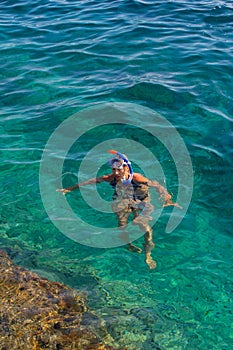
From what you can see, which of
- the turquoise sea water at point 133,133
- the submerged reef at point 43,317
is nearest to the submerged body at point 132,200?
the turquoise sea water at point 133,133

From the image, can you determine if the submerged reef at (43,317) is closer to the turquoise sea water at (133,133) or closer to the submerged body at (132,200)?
the turquoise sea water at (133,133)

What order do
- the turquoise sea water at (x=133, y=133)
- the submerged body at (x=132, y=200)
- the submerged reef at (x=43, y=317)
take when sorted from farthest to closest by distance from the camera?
the submerged body at (x=132, y=200)
the turquoise sea water at (x=133, y=133)
the submerged reef at (x=43, y=317)

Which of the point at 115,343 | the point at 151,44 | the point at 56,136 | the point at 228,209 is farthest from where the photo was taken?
the point at 151,44

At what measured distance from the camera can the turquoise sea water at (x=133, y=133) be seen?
26.1 feet

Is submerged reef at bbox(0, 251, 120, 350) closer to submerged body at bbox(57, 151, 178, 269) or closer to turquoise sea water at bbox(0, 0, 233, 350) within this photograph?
turquoise sea water at bbox(0, 0, 233, 350)

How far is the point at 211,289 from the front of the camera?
8219 mm

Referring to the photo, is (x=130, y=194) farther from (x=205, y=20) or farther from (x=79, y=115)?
(x=205, y=20)

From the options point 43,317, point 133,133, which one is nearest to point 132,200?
point 43,317

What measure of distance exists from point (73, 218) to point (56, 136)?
10.6ft

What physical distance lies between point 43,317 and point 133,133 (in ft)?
21.1

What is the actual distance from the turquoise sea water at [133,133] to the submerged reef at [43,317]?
338mm

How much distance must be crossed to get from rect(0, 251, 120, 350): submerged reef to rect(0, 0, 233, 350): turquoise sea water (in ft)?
1.11

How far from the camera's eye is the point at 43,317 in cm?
713

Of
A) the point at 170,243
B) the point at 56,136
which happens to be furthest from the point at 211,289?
the point at 56,136
